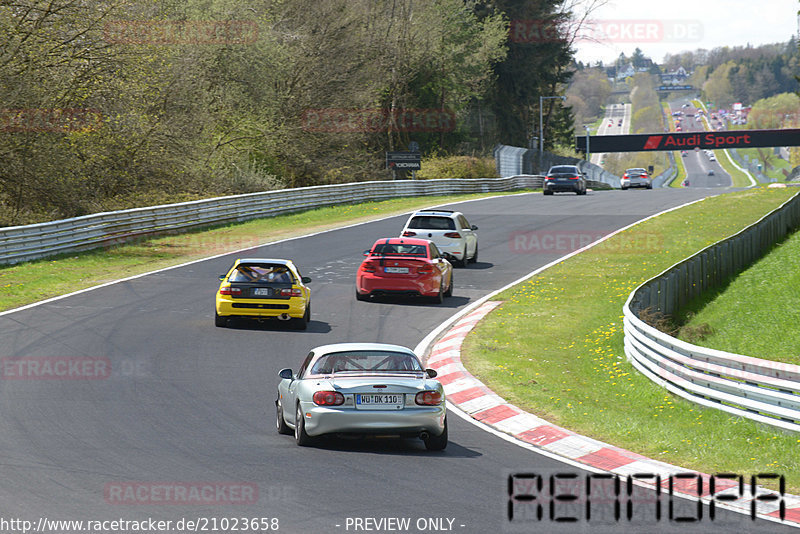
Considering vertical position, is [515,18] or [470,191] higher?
[515,18]

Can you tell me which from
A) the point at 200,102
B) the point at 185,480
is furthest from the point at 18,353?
the point at 200,102

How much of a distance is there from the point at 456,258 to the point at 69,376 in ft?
52.0

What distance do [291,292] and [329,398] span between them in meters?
8.67

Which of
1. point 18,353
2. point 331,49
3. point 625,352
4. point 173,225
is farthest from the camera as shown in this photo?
point 331,49

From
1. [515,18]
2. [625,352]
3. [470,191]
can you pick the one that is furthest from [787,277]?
[515,18]

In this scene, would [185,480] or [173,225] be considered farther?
[173,225]

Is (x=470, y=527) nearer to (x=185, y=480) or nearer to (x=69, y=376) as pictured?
(x=185, y=480)

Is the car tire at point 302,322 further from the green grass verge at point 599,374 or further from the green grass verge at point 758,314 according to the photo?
the green grass verge at point 758,314

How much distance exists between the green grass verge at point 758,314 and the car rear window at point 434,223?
7.09 m

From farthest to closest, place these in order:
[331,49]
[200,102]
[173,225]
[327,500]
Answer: [331,49], [200,102], [173,225], [327,500]

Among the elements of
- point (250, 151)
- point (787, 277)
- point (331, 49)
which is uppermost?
point (331, 49)

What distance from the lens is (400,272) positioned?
2238cm

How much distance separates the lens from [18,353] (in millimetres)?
15805

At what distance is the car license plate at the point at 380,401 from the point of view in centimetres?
1045
